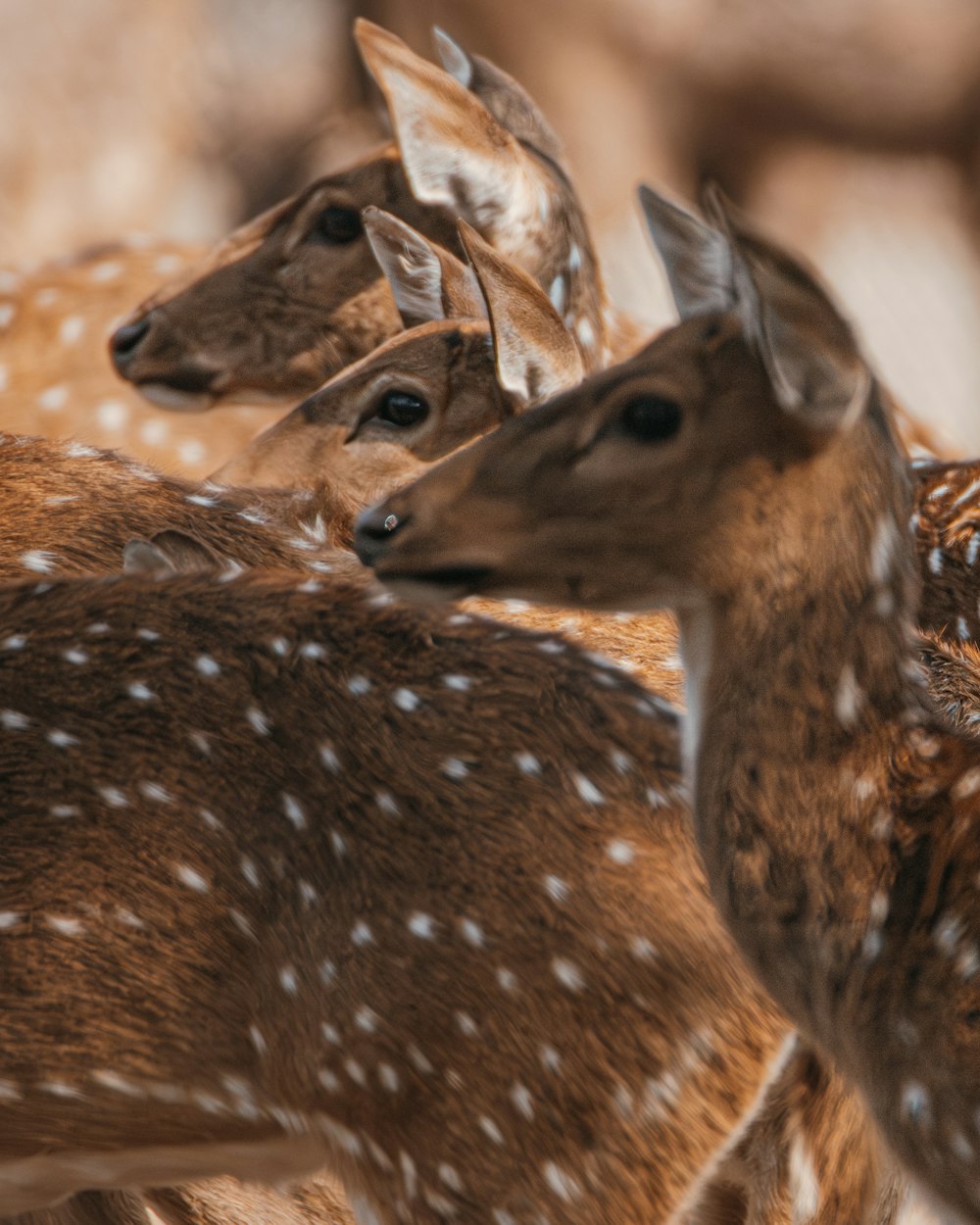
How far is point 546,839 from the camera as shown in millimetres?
2207

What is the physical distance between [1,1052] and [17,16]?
6439mm

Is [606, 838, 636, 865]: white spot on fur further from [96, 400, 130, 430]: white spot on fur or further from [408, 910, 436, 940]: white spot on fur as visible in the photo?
[96, 400, 130, 430]: white spot on fur

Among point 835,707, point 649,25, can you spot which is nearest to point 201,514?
point 835,707

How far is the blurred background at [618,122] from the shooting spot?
7711mm

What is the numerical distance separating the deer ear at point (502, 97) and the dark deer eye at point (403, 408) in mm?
1249

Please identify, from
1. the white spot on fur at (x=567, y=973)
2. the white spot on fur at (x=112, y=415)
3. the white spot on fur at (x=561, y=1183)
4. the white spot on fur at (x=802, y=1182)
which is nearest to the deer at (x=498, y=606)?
the white spot on fur at (x=802, y=1182)

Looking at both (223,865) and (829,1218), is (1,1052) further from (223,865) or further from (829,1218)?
(829,1218)

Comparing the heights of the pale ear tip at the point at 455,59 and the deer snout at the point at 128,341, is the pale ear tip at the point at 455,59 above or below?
above

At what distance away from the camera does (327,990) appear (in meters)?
2.24

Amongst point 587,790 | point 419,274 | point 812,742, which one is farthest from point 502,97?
point 812,742

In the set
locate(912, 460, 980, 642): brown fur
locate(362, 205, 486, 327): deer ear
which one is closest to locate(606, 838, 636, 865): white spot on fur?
locate(912, 460, 980, 642): brown fur

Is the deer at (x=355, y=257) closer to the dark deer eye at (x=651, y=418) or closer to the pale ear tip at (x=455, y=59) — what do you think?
the pale ear tip at (x=455, y=59)

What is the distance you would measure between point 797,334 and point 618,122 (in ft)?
20.3

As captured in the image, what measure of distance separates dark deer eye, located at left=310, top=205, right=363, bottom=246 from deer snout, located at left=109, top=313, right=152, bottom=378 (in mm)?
Result: 513
